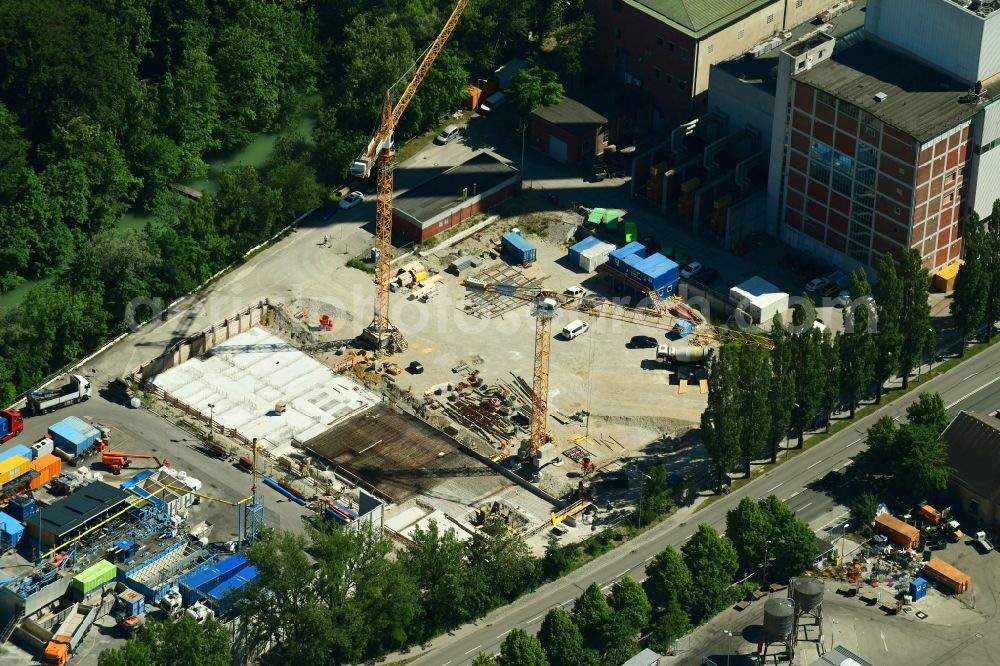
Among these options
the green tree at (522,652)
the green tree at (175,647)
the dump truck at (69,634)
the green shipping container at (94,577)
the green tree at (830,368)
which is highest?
the green tree at (830,368)

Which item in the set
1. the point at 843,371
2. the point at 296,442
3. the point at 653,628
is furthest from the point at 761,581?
the point at 296,442

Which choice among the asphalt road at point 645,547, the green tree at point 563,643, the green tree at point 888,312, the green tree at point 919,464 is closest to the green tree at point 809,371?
the asphalt road at point 645,547

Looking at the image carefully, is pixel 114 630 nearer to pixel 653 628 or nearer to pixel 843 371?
pixel 653 628

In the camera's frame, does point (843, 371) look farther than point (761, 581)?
Yes

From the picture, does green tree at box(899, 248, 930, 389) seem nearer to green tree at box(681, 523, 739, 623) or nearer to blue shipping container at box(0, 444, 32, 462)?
green tree at box(681, 523, 739, 623)

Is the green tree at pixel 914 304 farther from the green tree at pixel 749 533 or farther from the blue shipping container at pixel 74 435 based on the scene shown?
the blue shipping container at pixel 74 435

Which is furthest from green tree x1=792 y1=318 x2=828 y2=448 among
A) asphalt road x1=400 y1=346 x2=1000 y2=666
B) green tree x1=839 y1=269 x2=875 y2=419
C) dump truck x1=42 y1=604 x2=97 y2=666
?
dump truck x1=42 y1=604 x2=97 y2=666
